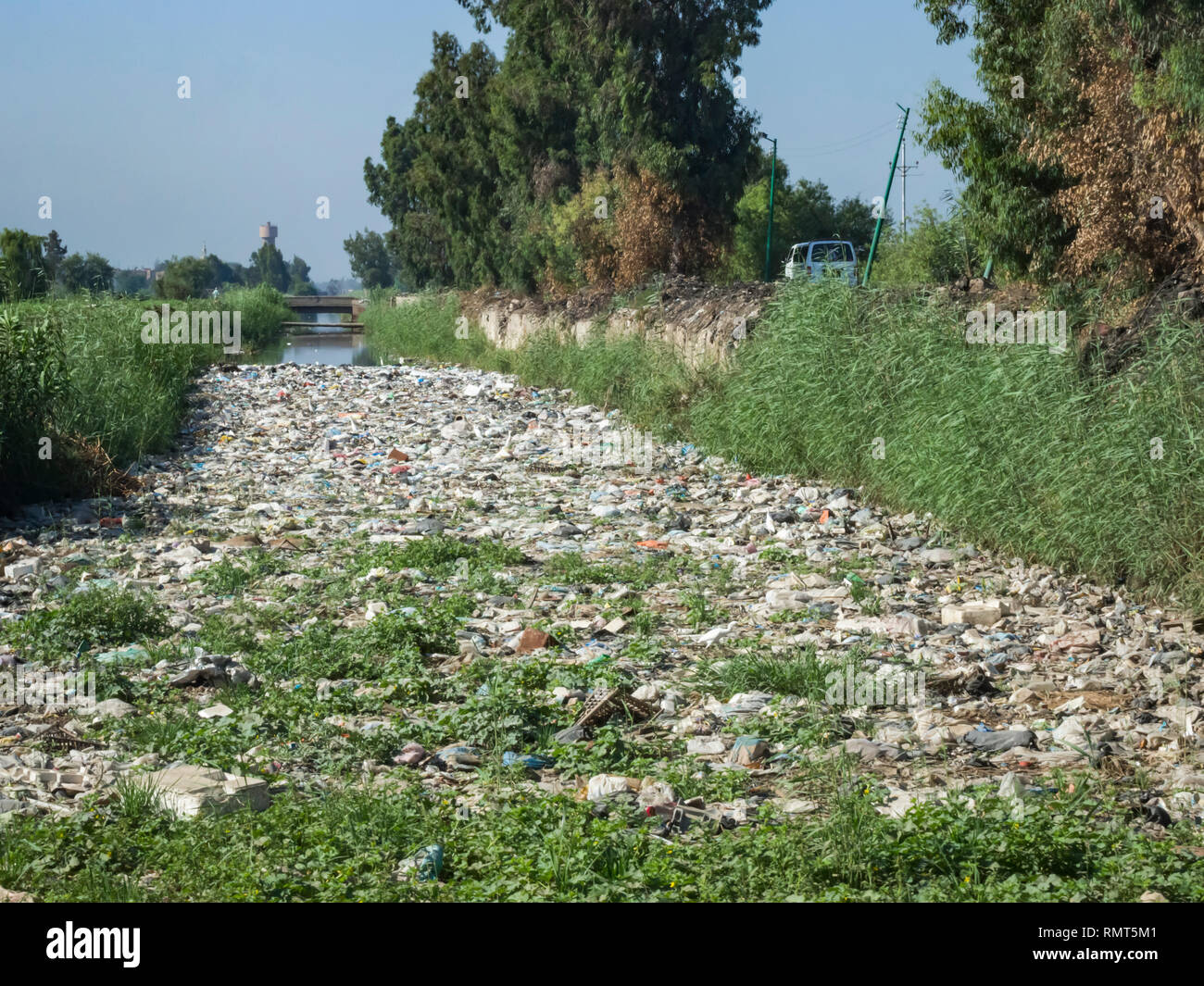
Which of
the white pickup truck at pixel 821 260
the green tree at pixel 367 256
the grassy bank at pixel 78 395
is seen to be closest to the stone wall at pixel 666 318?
the white pickup truck at pixel 821 260

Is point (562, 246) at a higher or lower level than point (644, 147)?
lower

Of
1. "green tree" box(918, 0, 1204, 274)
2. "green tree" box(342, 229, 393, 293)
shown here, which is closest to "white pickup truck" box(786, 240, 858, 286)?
"green tree" box(918, 0, 1204, 274)

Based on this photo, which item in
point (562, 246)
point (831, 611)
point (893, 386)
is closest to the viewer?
point (831, 611)

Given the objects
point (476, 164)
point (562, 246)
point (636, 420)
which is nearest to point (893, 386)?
point (636, 420)

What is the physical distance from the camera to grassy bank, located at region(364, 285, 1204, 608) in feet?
17.7

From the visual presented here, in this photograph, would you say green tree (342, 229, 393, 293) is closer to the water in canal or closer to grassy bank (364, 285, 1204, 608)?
the water in canal

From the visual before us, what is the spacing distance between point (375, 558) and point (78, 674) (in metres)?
2.21

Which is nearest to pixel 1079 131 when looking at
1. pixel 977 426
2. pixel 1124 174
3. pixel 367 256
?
pixel 1124 174

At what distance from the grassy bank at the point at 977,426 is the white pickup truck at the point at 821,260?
24 cm

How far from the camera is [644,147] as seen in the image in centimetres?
1741

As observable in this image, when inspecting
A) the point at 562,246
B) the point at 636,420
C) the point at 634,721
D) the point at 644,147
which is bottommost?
the point at 634,721

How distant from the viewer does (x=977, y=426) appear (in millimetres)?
6633

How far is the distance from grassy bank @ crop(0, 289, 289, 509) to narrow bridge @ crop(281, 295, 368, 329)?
30078 millimetres
